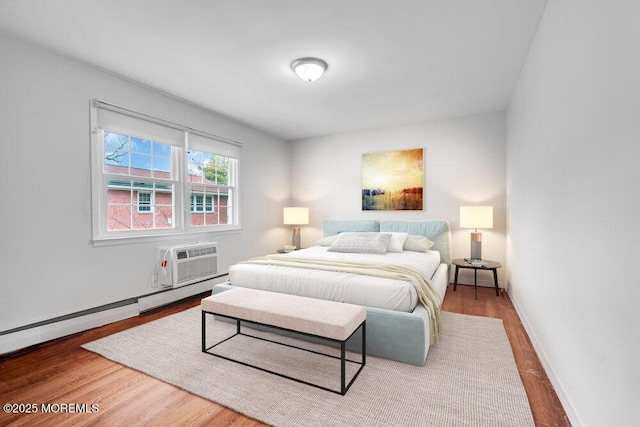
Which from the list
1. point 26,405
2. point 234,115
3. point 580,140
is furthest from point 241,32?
point 26,405

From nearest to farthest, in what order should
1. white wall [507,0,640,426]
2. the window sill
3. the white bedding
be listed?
white wall [507,0,640,426] → the white bedding → the window sill

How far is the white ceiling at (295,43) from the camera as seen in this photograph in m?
2.03

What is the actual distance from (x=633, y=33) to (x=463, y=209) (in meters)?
3.08

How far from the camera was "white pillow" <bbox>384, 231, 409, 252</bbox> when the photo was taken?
3.84 metres

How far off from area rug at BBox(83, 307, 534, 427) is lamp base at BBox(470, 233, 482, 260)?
1.47 metres

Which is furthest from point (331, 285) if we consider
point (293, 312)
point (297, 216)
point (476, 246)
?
point (297, 216)

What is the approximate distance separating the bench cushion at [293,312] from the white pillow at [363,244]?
1.65 metres

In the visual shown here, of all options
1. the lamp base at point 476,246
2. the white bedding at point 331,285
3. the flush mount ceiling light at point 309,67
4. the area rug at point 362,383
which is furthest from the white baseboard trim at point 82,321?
the lamp base at point 476,246

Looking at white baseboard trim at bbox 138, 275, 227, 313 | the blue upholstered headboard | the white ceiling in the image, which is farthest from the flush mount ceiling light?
white baseboard trim at bbox 138, 275, 227, 313

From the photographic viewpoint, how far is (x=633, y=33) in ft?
3.28

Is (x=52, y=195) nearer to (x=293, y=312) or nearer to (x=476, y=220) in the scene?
(x=293, y=312)

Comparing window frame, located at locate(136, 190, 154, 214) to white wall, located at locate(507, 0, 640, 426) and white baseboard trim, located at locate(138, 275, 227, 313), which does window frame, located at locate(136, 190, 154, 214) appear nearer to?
white baseboard trim, located at locate(138, 275, 227, 313)

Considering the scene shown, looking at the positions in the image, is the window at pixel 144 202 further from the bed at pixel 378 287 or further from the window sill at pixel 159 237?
the bed at pixel 378 287

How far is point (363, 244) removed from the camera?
12.4 ft
